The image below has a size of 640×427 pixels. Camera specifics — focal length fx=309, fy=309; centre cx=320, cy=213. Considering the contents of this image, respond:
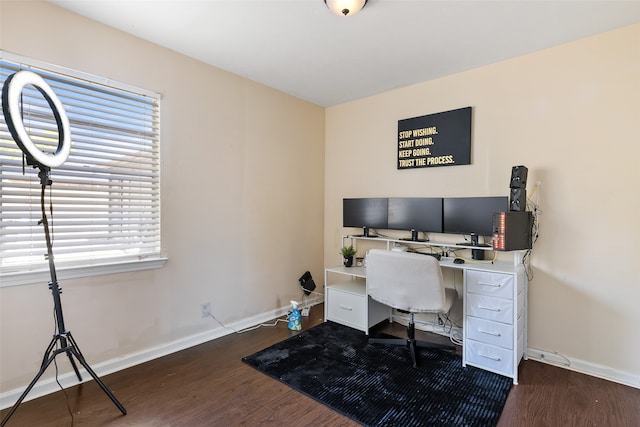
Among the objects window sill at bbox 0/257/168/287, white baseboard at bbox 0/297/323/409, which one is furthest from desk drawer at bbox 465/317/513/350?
window sill at bbox 0/257/168/287

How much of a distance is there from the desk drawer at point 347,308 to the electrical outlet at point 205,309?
46.3 inches

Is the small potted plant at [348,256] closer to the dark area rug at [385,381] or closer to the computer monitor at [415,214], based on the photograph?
the computer monitor at [415,214]

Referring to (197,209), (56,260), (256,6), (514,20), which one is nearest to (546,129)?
(514,20)

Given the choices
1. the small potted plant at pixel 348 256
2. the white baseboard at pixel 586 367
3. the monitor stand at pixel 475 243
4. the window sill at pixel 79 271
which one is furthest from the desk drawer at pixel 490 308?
the window sill at pixel 79 271

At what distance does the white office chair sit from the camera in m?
2.25

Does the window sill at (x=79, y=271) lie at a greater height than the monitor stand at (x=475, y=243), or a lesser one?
lesser

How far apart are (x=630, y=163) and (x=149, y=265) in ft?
11.8

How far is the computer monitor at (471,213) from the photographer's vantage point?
2.59m

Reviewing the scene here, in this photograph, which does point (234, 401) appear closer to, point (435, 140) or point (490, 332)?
point (490, 332)

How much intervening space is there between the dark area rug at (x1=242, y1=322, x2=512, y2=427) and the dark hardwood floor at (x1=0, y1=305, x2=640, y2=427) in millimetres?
95

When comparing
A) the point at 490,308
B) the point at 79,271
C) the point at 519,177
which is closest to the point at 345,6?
the point at 519,177

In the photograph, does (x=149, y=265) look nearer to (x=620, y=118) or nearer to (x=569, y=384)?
(x=569, y=384)

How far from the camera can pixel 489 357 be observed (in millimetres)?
2295

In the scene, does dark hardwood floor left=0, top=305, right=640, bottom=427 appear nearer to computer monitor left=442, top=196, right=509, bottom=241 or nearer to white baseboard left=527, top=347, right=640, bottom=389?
white baseboard left=527, top=347, right=640, bottom=389
